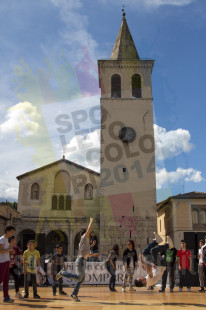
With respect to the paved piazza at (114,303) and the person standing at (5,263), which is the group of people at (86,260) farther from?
the paved piazza at (114,303)

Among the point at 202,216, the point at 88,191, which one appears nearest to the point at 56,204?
the point at 88,191

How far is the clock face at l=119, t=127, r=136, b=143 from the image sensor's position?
26938 millimetres

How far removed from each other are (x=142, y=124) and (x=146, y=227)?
8.88m

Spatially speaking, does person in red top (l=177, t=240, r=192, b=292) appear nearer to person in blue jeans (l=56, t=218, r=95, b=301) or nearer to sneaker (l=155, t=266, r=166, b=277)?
sneaker (l=155, t=266, r=166, b=277)

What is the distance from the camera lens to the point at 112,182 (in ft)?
86.9

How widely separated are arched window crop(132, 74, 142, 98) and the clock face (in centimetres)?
376

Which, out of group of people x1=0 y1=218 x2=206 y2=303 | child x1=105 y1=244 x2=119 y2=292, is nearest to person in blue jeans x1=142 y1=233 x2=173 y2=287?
group of people x1=0 y1=218 x2=206 y2=303

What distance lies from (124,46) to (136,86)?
430cm

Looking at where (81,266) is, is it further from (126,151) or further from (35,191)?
(35,191)

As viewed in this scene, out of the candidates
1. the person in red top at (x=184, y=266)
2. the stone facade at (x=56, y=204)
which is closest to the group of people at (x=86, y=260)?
the person in red top at (x=184, y=266)

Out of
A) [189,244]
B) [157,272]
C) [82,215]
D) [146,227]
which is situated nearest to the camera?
[157,272]

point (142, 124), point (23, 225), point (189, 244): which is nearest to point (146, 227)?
point (142, 124)

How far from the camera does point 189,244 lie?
39.9ft

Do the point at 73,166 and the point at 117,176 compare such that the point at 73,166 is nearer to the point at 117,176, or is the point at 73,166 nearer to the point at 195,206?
the point at 117,176
